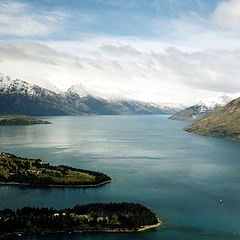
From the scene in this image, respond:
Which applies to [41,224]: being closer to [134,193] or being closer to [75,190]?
[75,190]

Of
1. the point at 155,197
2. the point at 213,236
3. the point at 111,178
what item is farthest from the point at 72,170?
the point at 213,236

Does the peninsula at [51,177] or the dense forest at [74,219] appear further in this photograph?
the peninsula at [51,177]

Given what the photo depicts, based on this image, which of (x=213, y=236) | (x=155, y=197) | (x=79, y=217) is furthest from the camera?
(x=155, y=197)

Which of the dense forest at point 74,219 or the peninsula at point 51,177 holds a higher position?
the peninsula at point 51,177

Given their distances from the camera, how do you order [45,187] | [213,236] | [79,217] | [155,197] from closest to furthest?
[213,236], [79,217], [155,197], [45,187]

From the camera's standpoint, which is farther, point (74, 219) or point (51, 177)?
point (51, 177)

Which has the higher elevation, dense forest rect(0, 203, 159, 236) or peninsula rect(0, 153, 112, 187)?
peninsula rect(0, 153, 112, 187)

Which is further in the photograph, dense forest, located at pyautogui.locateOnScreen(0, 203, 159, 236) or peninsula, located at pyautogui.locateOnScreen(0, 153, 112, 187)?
peninsula, located at pyautogui.locateOnScreen(0, 153, 112, 187)

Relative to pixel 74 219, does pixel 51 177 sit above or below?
above
